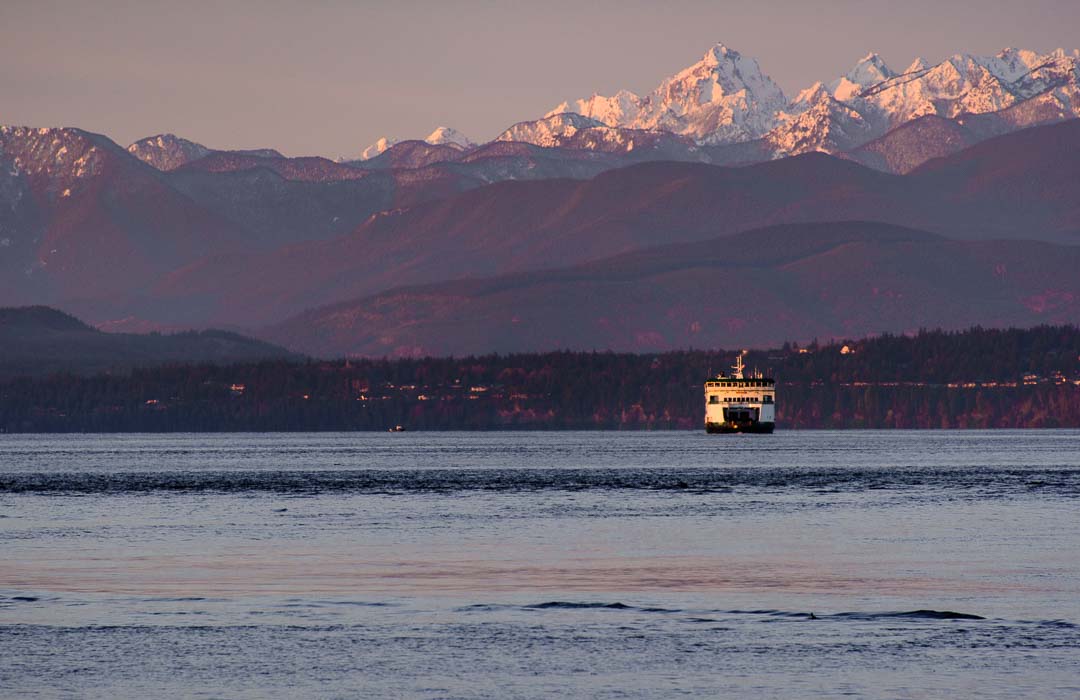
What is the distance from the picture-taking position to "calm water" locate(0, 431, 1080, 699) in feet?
194

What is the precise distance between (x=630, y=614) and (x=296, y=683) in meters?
16.9

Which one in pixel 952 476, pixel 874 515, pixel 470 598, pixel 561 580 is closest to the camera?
pixel 470 598

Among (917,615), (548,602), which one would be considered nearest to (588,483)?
(548,602)

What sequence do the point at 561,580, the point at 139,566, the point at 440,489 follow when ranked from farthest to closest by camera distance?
the point at 440,489
the point at 139,566
the point at 561,580

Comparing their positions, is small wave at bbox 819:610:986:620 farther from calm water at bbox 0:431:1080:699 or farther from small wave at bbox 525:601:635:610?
small wave at bbox 525:601:635:610

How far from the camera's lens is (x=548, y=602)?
75.6 meters

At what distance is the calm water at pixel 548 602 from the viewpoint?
194 ft

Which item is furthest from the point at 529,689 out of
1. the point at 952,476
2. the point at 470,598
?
the point at 952,476

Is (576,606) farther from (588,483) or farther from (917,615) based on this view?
(588,483)

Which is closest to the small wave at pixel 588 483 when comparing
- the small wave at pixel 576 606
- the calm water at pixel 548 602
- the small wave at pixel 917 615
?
the calm water at pixel 548 602

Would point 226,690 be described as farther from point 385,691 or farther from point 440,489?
point 440,489

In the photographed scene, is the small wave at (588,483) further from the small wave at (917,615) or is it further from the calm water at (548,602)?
the small wave at (917,615)

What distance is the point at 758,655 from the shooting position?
6256cm

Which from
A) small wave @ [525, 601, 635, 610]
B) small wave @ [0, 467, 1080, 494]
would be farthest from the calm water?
small wave @ [0, 467, 1080, 494]
